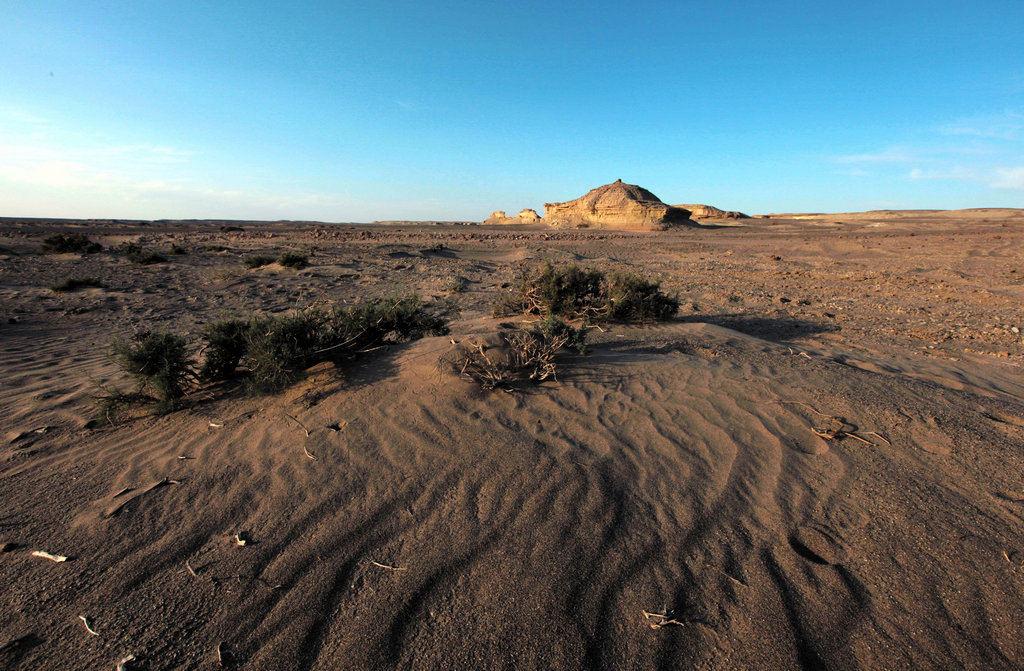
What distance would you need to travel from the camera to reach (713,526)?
7.76 ft

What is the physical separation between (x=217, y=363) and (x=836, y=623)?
13.8 feet

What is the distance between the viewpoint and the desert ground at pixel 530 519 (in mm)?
1793

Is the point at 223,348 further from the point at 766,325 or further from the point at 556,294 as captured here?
the point at 766,325

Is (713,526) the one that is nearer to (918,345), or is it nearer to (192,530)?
(192,530)

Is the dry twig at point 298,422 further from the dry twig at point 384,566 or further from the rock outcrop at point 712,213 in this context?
the rock outcrop at point 712,213

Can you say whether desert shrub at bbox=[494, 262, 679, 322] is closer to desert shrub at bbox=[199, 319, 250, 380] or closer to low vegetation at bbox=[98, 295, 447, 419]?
low vegetation at bbox=[98, 295, 447, 419]

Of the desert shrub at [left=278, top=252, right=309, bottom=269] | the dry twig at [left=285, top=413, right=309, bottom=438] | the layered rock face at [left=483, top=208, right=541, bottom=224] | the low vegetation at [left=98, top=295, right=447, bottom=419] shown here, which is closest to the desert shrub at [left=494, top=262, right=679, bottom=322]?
the low vegetation at [left=98, top=295, right=447, bottom=419]

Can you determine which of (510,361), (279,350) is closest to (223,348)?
(279,350)

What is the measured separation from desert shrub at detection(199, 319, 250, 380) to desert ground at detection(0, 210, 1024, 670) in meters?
0.35

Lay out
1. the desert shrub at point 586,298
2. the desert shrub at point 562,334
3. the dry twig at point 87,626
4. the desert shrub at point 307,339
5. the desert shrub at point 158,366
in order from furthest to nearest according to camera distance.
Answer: the desert shrub at point 586,298
the desert shrub at point 562,334
the desert shrub at point 307,339
the desert shrub at point 158,366
the dry twig at point 87,626

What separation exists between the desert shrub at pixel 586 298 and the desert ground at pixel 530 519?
133 centimetres

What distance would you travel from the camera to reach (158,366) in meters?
3.51

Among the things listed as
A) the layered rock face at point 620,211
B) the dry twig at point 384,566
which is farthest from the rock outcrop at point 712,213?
the dry twig at point 384,566

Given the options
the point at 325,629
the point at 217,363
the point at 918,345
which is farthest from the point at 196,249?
the point at 918,345
